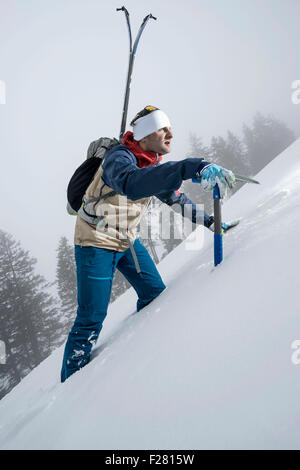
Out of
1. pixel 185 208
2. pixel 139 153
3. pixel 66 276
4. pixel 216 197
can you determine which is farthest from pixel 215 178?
pixel 66 276

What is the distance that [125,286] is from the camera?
24.6 meters

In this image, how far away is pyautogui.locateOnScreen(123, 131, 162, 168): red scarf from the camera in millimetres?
2387

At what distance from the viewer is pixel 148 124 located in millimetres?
2521

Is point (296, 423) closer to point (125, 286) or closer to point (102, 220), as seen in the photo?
point (102, 220)

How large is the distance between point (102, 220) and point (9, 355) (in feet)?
69.7

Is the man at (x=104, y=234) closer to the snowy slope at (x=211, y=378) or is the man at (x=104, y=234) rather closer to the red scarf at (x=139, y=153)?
the red scarf at (x=139, y=153)

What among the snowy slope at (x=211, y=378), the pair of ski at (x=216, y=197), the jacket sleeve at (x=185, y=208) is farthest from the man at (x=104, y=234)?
the snowy slope at (x=211, y=378)

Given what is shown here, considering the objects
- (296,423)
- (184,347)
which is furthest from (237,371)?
(184,347)

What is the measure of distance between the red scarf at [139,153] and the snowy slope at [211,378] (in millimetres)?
1197

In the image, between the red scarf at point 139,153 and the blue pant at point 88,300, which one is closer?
the red scarf at point 139,153

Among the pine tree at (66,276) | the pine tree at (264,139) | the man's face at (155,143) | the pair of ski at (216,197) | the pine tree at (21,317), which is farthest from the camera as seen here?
the pine tree at (264,139)

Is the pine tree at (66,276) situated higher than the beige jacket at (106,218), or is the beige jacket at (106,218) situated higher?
the beige jacket at (106,218)

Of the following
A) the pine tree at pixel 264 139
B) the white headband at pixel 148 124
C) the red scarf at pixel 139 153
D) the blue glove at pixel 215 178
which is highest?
the pine tree at pixel 264 139

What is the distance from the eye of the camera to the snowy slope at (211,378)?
2.62 feet
